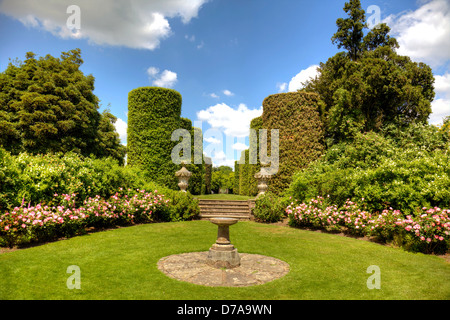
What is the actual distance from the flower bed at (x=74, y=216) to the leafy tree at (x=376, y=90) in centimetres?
1002

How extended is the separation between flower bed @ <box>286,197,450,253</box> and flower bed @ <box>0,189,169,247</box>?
19.1ft

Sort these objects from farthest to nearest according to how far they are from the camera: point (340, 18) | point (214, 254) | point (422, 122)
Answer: point (340, 18) < point (422, 122) < point (214, 254)

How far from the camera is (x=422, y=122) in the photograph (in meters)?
12.8

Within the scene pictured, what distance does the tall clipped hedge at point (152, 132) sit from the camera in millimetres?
15273

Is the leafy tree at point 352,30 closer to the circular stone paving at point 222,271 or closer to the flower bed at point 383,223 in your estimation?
the flower bed at point 383,223

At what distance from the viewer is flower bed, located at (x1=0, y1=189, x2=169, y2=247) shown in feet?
23.0

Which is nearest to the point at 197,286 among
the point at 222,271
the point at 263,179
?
the point at 222,271

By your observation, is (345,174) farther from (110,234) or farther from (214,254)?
(110,234)

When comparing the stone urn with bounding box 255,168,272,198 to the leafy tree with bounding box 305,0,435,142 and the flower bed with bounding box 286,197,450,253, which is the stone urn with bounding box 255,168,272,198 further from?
the leafy tree with bounding box 305,0,435,142

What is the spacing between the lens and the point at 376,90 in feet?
42.5

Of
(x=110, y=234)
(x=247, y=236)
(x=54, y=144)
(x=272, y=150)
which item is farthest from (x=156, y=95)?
(x=247, y=236)

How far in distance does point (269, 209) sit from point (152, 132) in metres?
7.92
